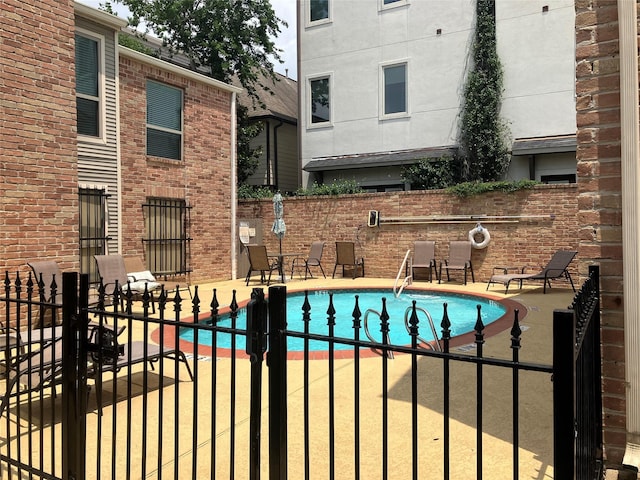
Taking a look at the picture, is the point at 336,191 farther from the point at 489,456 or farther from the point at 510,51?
the point at 489,456

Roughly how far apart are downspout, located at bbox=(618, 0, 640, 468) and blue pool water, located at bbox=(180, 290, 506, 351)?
450 centimetres

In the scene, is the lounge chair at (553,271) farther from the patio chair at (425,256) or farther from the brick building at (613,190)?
the brick building at (613,190)

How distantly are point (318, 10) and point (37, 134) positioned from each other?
13460 mm

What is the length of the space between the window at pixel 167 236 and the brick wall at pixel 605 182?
10.3m

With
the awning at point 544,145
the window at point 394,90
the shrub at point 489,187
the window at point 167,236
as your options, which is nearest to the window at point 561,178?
the awning at point 544,145

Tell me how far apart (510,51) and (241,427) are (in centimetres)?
1464

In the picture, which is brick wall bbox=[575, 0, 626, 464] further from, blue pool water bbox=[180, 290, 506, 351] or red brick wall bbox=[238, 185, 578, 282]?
red brick wall bbox=[238, 185, 578, 282]

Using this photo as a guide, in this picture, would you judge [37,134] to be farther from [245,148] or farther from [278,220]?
[245,148]

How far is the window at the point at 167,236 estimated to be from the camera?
11555 mm

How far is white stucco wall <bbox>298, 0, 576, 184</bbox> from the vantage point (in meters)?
14.1

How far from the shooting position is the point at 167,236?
39.5 feet

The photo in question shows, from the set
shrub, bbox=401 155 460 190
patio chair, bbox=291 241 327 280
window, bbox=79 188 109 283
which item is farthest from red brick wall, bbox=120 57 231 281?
shrub, bbox=401 155 460 190

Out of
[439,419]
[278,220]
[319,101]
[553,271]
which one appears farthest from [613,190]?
[319,101]

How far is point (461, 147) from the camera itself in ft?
50.6
